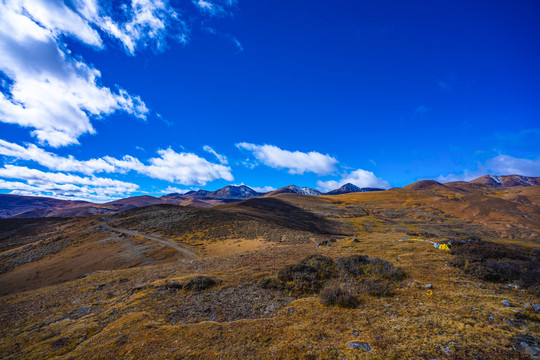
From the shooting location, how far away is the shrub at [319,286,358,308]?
8383 millimetres

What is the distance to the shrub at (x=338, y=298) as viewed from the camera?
27.5 feet

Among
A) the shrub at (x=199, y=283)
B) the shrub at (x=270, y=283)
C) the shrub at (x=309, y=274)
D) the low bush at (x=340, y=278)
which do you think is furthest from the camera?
the shrub at (x=199, y=283)

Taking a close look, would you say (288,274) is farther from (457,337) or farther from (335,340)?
(457,337)

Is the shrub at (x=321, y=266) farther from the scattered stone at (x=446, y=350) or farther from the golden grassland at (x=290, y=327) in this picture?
the scattered stone at (x=446, y=350)

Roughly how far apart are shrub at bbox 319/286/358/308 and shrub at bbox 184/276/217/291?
6.57m

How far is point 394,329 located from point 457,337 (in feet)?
4.99

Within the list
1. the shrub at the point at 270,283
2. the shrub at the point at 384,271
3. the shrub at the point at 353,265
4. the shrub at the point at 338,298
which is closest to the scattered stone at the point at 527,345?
the shrub at the point at 338,298

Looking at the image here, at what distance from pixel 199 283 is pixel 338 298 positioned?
25.4ft

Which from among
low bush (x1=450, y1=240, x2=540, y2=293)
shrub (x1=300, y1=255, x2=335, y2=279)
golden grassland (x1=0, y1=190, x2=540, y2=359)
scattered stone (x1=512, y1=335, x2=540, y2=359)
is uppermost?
low bush (x1=450, y1=240, x2=540, y2=293)

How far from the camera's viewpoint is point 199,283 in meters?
11.9

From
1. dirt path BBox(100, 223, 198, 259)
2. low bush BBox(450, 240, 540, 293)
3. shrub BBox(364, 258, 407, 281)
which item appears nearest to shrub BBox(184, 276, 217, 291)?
shrub BBox(364, 258, 407, 281)

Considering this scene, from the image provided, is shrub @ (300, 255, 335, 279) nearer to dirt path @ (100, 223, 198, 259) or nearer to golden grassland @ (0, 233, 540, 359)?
golden grassland @ (0, 233, 540, 359)

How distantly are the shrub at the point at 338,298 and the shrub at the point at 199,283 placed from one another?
6.57 m

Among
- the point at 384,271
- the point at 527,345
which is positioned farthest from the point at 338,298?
the point at 527,345
